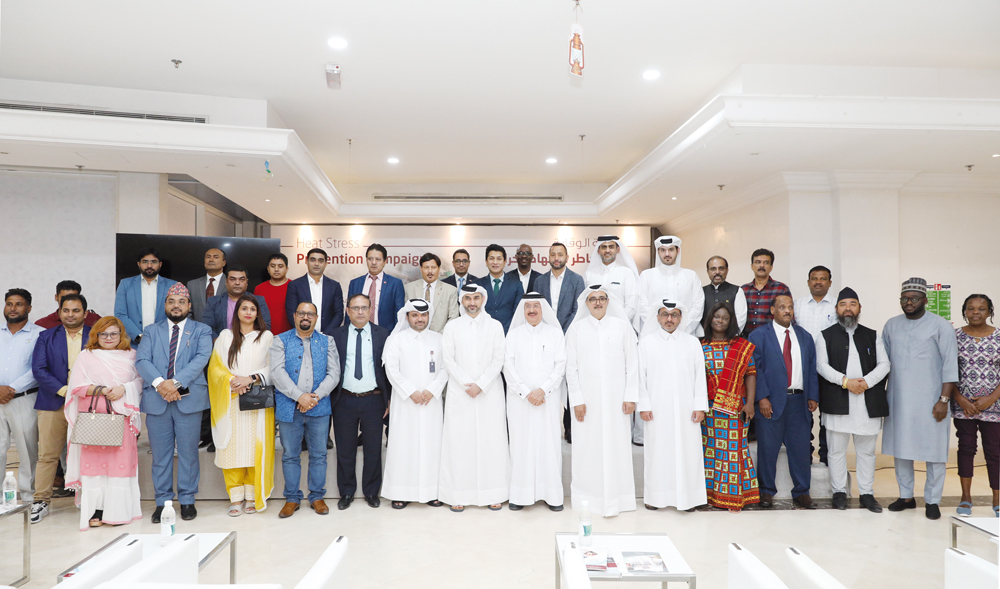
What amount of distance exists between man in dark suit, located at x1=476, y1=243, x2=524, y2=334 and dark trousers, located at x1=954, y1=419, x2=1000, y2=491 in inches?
144

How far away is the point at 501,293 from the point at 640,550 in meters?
2.98

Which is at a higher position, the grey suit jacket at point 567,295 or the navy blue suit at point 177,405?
the grey suit jacket at point 567,295

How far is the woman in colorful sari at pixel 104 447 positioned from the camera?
13.9 feet

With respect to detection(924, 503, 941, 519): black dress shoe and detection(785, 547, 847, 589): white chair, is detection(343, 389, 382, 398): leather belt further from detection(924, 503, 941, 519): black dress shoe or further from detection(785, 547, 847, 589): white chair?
detection(924, 503, 941, 519): black dress shoe

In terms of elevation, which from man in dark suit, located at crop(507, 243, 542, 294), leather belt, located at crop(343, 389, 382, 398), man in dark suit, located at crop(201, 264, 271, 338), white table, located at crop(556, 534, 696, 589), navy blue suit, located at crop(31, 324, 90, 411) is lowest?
white table, located at crop(556, 534, 696, 589)

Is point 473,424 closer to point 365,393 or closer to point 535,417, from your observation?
Result: point 535,417

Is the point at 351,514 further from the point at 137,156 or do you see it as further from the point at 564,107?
the point at 564,107

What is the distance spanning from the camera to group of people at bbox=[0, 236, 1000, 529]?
4.46 meters

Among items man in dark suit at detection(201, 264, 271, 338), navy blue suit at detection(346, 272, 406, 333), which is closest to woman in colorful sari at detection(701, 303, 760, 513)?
navy blue suit at detection(346, 272, 406, 333)

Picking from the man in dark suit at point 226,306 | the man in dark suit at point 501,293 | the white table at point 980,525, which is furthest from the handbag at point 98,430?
the white table at point 980,525

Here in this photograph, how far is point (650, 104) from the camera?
6012 millimetres

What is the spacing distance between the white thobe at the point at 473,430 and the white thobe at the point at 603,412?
1.87 ft

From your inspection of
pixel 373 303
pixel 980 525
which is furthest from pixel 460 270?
pixel 980 525

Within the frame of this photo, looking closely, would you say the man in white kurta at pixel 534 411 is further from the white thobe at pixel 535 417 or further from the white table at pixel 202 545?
the white table at pixel 202 545
